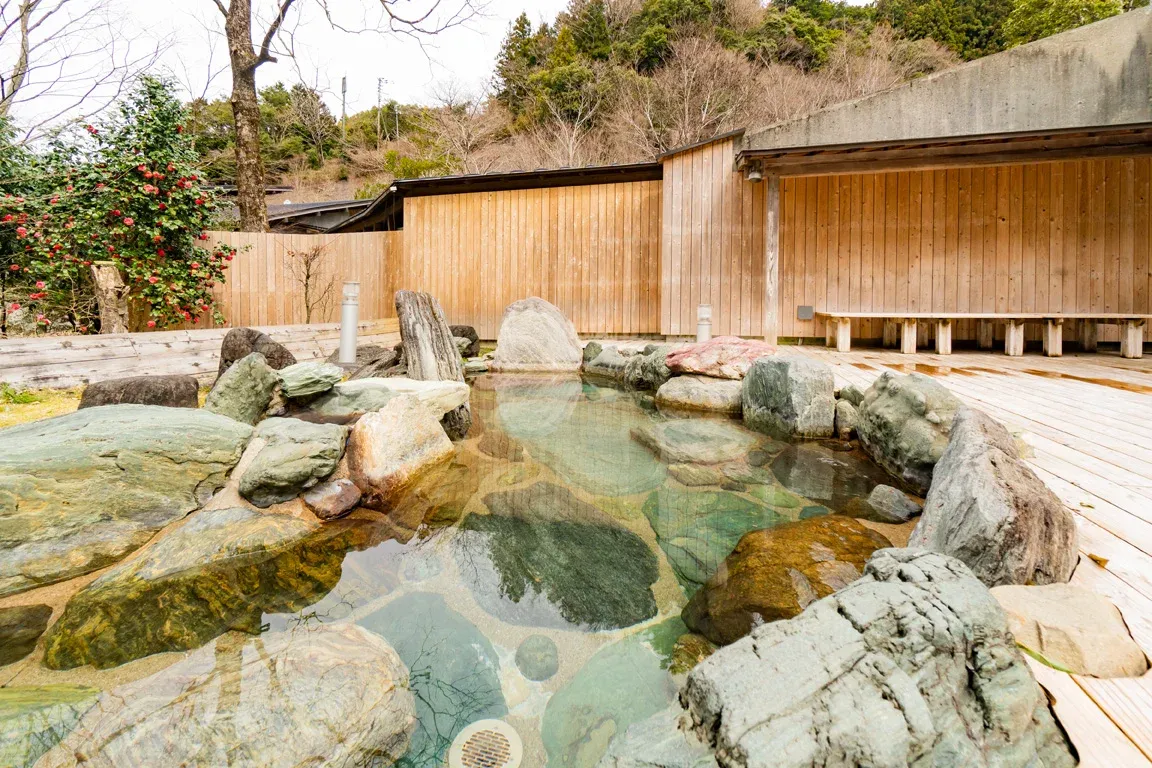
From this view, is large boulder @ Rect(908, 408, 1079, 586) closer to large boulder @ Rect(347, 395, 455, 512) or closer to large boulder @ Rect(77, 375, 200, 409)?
large boulder @ Rect(347, 395, 455, 512)

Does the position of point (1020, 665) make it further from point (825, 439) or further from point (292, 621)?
point (825, 439)

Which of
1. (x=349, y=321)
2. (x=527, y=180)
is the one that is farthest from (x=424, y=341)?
(x=527, y=180)

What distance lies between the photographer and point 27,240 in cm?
561

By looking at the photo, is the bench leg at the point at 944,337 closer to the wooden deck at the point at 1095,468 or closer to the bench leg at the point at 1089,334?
the wooden deck at the point at 1095,468

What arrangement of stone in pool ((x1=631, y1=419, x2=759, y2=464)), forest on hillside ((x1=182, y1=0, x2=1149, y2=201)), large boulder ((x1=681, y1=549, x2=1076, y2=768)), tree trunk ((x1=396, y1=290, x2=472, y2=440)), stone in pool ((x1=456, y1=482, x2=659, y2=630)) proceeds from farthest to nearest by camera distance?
1. forest on hillside ((x1=182, y1=0, x2=1149, y2=201))
2. tree trunk ((x1=396, y1=290, x2=472, y2=440))
3. stone in pool ((x1=631, y1=419, x2=759, y2=464))
4. stone in pool ((x1=456, y1=482, x2=659, y2=630))
5. large boulder ((x1=681, y1=549, x2=1076, y2=768))

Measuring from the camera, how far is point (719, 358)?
494 cm

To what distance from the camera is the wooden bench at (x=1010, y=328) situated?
577cm

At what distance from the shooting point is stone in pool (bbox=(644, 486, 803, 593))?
2215 millimetres

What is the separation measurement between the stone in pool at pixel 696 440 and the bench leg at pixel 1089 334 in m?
5.57

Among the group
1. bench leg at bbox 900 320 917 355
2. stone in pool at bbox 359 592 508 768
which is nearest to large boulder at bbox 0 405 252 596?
stone in pool at bbox 359 592 508 768

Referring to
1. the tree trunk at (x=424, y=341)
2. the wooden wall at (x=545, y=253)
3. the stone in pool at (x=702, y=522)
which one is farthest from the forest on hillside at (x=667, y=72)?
the stone in pool at (x=702, y=522)

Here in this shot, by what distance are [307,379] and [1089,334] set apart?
28.6ft

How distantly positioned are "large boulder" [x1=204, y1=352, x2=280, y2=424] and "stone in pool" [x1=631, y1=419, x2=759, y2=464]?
2.65 metres

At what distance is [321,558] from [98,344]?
3.43m
